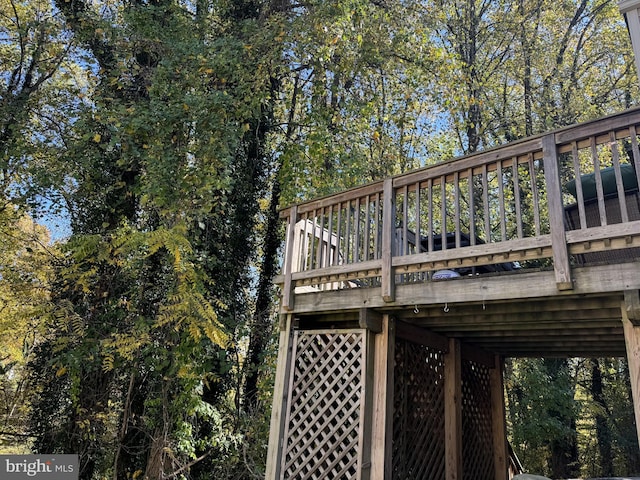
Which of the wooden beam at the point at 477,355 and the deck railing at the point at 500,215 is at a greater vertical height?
the deck railing at the point at 500,215

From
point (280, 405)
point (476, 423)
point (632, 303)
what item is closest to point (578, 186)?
point (632, 303)

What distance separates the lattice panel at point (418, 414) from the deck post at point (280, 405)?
109cm

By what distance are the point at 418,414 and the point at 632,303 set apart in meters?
2.61

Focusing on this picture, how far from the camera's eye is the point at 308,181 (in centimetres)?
787

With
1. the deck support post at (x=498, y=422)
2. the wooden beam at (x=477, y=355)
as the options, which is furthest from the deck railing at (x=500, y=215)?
the deck support post at (x=498, y=422)

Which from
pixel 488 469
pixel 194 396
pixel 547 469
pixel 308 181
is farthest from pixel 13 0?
pixel 547 469

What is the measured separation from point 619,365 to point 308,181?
889 cm

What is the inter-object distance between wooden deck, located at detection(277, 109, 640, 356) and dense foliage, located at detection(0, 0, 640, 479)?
2.32 meters

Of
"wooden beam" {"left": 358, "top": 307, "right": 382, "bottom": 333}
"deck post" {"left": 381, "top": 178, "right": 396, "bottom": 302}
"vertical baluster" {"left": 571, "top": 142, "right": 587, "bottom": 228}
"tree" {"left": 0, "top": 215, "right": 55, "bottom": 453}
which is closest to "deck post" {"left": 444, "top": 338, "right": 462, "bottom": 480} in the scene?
"wooden beam" {"left": 358, "top": 307, "right": 382, "bottom": 333}

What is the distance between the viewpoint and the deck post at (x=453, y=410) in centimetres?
464

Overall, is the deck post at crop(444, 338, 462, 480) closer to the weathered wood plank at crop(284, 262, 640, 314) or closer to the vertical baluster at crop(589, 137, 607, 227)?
the weathered wood plank at crop(284, 262, 640, 314)

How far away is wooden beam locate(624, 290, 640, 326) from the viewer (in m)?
2.63

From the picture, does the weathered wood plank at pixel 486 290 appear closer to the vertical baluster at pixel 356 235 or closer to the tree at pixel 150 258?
the vertical baluster at pixel 356 235

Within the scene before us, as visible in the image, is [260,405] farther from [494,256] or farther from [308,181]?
[494,256]
